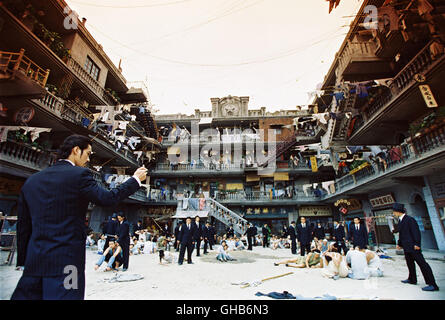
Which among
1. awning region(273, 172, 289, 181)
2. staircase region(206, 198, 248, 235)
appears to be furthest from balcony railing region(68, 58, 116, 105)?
awning region(273, 172, 289, 181)

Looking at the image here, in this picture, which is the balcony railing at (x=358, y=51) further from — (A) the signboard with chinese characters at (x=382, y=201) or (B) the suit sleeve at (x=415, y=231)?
(B) the suit sleeve at (x=415, y=231)

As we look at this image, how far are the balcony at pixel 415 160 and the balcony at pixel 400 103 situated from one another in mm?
2422

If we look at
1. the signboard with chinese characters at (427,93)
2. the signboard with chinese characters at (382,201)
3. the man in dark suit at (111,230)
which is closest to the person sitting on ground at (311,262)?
the man in dark suit at (111,230)

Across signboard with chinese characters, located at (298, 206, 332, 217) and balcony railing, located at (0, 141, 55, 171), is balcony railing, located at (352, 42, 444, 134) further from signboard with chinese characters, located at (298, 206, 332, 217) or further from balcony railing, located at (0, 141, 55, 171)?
balcony railing, located at (0, 141, 55, 171)

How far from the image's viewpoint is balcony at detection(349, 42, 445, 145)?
1000cm

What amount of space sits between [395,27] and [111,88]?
22359 mm

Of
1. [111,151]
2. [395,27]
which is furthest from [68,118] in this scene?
[395,27]

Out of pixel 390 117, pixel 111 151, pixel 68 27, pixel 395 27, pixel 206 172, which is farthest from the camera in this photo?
pixel 206 172

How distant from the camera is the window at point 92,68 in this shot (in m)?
16.4

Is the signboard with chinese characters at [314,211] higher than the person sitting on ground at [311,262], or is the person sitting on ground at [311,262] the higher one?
the signboard with chinese characters at [314,211]

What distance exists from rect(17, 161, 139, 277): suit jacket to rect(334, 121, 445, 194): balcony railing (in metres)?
12.9
